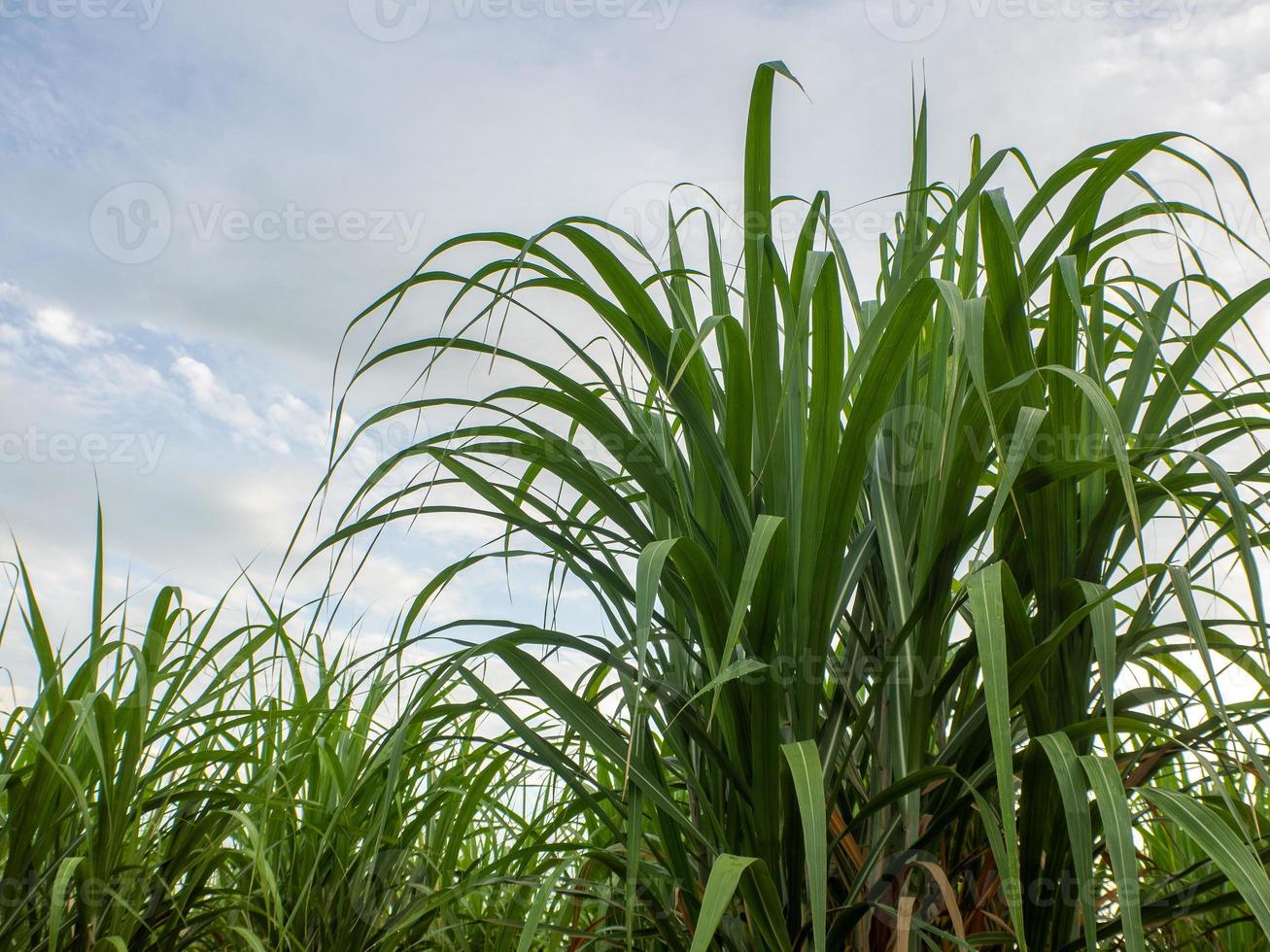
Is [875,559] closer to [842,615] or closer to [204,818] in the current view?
[842,615]

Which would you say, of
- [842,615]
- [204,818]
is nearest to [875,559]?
[842,615]

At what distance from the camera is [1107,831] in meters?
0.62

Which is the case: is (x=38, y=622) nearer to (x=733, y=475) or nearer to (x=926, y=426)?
(x=733, y=475)

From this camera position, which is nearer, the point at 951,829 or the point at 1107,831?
the point at 1107,831

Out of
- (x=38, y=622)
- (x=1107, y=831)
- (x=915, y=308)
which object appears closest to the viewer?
(x=1107, y=831)

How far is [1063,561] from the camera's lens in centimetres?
84

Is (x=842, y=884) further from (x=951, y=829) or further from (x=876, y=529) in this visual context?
(x=876, y=529)

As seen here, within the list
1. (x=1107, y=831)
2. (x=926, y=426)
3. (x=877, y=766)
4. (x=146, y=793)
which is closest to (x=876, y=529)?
(x=926, y=426)

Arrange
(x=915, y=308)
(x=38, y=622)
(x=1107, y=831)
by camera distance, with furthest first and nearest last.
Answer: (x=38, y=622)
(x=915, y=308)
(x=1107, y=831)

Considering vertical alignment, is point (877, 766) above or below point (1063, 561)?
below

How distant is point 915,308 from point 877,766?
0.41 metres

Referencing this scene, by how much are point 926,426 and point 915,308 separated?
168 mm

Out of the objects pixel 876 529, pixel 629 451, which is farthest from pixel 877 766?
pixel 629 451

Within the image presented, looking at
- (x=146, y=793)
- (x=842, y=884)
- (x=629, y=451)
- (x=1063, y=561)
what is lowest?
(x=842, y=884)
